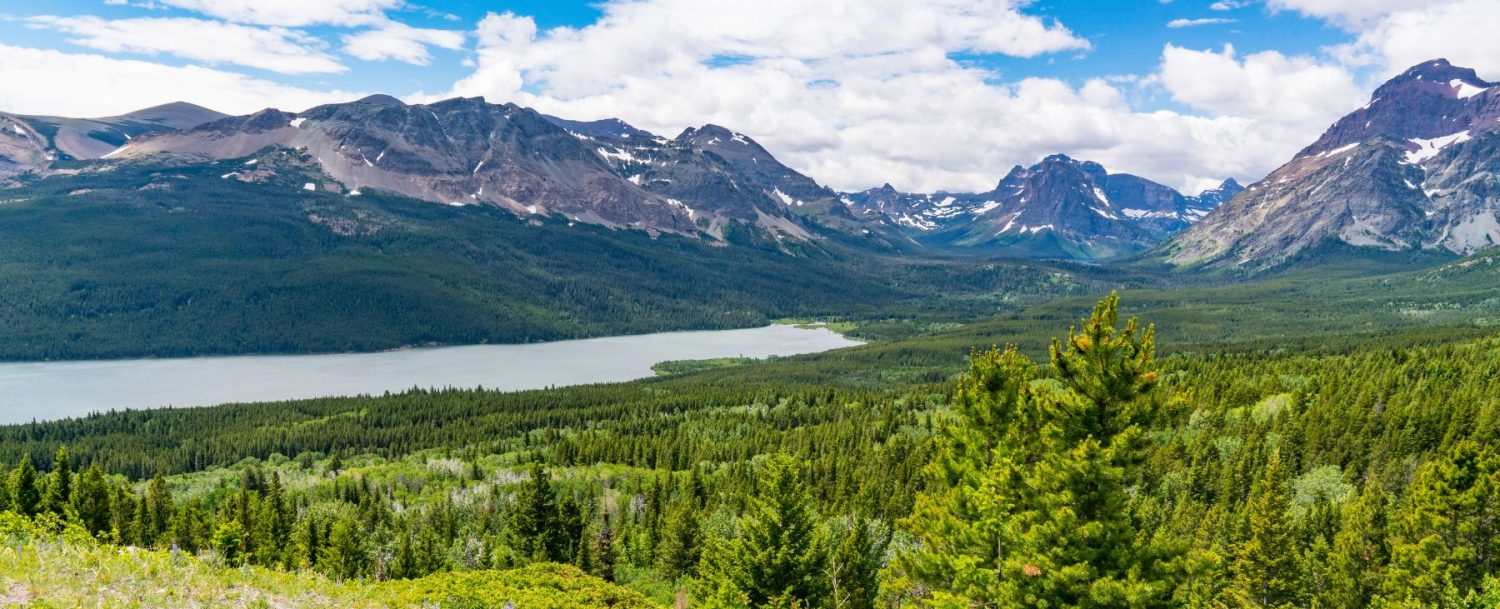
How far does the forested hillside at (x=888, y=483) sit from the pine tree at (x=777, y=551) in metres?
0.10

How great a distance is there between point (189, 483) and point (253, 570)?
95.3m

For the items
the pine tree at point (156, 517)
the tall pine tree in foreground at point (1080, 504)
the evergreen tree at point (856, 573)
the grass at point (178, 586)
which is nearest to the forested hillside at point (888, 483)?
the tall pine tree in foreground at point (1080, 504)

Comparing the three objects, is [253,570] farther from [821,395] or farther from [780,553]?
[821,395]

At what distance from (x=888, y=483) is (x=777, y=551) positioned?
191ft

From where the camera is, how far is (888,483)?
293 feet

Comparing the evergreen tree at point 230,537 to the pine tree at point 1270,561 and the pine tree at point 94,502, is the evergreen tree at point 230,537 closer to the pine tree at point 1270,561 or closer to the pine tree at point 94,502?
the pine tree at point 94,502

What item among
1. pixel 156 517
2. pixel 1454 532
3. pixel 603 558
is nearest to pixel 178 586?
pixel 603 558

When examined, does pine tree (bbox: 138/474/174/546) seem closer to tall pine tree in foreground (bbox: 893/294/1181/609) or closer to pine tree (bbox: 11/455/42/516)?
pine tree (bbox: 11/455/42/516)

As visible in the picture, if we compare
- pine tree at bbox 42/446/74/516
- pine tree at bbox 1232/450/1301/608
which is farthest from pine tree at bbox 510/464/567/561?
pine tree at bbox 1232/450/1301/608

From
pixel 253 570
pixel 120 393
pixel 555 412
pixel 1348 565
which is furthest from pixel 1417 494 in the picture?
pixel 120 393

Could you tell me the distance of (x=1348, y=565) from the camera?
48.4 m

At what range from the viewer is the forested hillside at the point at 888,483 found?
25.6 meters

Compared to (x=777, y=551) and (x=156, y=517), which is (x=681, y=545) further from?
(x=156, y=517)

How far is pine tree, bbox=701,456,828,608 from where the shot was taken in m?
33.2
